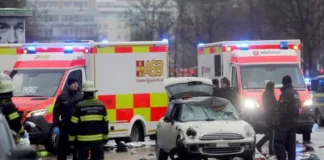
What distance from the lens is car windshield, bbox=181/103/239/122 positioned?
1557cm

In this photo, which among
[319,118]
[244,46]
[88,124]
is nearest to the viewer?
[88,124]

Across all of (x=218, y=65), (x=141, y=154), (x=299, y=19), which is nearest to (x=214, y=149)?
(x=141, y=154)

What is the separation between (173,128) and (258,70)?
20.9 feet

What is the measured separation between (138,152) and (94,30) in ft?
437

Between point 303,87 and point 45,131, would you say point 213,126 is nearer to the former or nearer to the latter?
point 45,131

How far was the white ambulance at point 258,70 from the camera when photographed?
67.6ft

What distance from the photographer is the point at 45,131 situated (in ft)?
59.4

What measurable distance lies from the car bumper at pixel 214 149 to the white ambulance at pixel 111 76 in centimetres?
471

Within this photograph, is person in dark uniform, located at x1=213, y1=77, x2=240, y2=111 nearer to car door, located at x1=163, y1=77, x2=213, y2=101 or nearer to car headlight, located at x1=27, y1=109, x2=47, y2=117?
car door, located at x1=163, y1=77, x2=213, y2=101

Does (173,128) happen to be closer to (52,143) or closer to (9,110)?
(52,143)

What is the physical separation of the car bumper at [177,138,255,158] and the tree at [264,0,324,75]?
113 feet

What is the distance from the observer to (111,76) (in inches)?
Answer: 779

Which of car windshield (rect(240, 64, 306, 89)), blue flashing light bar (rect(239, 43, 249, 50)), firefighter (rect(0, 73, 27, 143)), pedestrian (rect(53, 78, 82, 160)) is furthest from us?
blue flashing light bar (rect(239, 43, 249, 50))

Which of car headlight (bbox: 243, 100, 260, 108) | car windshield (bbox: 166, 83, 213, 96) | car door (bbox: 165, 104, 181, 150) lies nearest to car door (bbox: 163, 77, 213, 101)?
car windshield (bbox: 166, 83, 213, 96)
